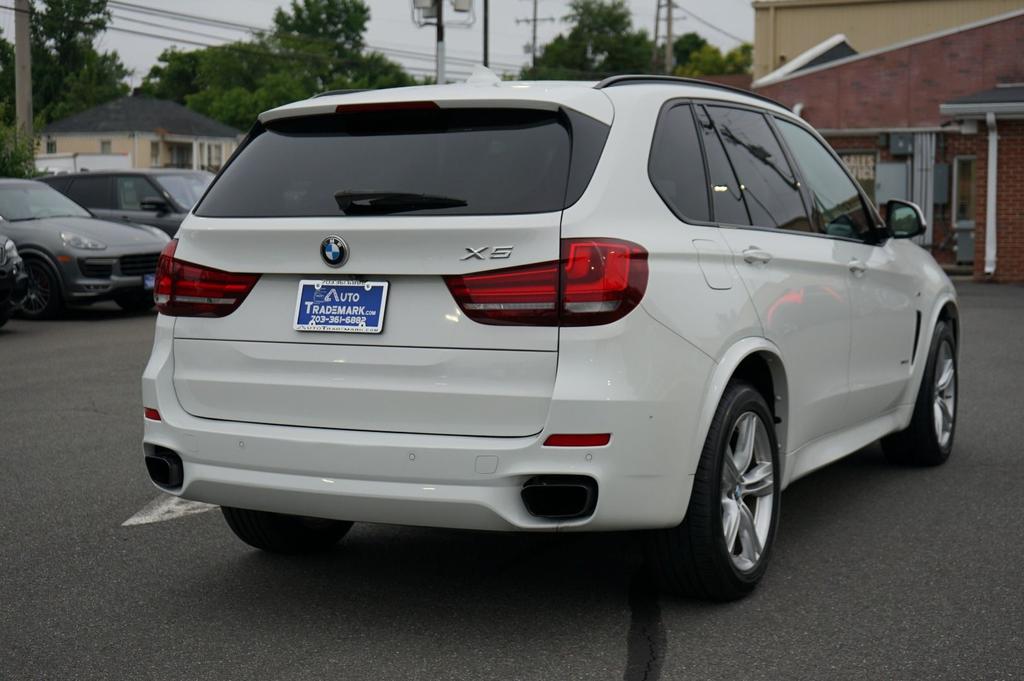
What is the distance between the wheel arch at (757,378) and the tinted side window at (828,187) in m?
0.98

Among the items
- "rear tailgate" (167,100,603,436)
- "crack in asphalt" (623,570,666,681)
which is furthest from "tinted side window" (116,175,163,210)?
"crack in asphalt" (623,570,666,681)

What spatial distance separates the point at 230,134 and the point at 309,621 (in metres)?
88.4

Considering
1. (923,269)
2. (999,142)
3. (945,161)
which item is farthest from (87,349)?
(945,161)

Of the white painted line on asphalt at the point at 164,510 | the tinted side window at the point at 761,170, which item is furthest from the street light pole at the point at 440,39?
the tinted side window at the point at 761,170

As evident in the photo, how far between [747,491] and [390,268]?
4.96ft

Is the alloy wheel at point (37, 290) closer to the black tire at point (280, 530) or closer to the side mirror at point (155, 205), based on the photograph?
the side mirror at point (155, 205)

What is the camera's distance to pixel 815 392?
17.6 ft

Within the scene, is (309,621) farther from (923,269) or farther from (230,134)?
(230,134)

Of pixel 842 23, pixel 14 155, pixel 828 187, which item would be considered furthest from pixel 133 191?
pixel 842 23

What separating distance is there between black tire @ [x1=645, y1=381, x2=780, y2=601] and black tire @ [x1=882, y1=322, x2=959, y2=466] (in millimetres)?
2526

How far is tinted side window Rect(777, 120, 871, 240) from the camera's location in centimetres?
580

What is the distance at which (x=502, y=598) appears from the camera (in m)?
4.79

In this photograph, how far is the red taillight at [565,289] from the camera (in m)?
4.05

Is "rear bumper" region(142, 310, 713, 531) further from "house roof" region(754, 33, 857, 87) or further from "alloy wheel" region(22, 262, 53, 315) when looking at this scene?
Answer: "house roof" region(754, 33, 857, 87)
